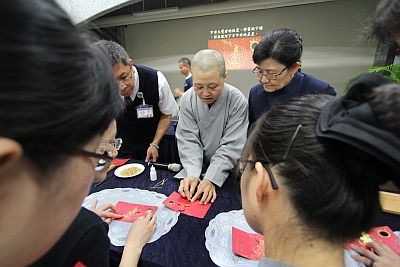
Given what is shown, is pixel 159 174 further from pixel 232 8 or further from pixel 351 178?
pixel 232 8

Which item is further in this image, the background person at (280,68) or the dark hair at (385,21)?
the background person at (280,68)

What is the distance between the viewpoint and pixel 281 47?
4.97 feet

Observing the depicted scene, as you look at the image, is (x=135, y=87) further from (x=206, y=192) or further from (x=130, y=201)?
(x=206, y=192)

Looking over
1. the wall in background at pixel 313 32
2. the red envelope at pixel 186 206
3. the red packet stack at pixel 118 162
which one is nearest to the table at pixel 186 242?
the red envelope at pixel 186 206

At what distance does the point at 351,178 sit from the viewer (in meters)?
0.53

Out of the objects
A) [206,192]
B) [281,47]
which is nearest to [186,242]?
[206,192]

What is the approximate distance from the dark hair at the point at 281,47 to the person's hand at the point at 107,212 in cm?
126

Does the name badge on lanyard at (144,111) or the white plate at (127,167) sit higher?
the name badge on lanyard at (144,111)

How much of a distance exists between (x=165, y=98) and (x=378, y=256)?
1.80 m

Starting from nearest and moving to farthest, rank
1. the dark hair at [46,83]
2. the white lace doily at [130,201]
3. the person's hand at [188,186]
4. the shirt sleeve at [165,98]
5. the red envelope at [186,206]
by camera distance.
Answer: the dark hair at [46,83], the white lace doily at [130,201], the red envelope at [186,206], the person's hand at [188,186], the shirt sleeve at [165,98]

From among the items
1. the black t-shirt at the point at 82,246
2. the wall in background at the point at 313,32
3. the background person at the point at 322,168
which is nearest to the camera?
the background person at the point at 322,168

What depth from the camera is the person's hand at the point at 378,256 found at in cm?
82

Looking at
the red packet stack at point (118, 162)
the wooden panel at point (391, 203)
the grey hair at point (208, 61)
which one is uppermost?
the grey hair at point (208, 61)

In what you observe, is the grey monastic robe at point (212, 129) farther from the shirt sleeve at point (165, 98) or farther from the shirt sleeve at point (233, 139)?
the shirt sleeve at point (165, 98)
